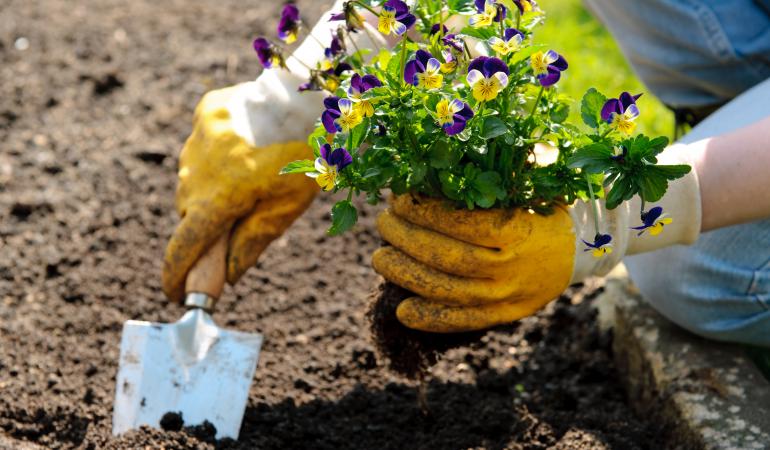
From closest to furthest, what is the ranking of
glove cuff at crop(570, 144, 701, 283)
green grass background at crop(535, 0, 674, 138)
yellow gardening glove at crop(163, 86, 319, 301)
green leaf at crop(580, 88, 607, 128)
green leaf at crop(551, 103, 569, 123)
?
1. green leaf at crop(580, 88, 607, 128)
2. green leaf at crop(551, 103, 569, 123)
3. glove cuff at crop(570, 144, 701, 283)
4. yellow gardening glove at crop(163, 86, 319, 301)
5. green grass background at crop(535, 0, 674, 138)

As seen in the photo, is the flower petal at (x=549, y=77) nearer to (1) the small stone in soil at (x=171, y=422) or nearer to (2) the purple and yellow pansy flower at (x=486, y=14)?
(2) the purple and yellow pansy flower at (x=486, y=14)

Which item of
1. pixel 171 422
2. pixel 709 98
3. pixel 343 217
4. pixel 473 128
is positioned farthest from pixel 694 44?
pixel 171 422

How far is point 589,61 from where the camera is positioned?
13.1 feet

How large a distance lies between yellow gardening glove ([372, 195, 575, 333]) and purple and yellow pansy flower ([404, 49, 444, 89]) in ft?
1.12

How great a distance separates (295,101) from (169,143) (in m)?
1.21

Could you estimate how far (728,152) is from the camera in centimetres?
204

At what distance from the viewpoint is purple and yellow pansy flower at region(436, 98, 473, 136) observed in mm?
1650

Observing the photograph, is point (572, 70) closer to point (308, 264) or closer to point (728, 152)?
point (308, 264)

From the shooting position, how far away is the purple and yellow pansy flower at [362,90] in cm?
167

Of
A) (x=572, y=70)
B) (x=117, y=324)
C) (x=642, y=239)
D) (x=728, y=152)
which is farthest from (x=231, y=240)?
(x=572, y=70)

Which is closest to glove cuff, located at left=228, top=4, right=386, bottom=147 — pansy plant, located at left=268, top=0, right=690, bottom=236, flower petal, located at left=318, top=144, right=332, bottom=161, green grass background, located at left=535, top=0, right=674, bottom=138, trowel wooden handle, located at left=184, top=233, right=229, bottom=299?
trowel wooden handle, located at left=184, top=233, right=229, bottom=299

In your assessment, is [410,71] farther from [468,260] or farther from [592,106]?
[468,260]

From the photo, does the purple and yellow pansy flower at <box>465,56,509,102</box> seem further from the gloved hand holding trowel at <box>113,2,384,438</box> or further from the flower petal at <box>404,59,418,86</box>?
the gloved hand holding trowel at <box>113,2,384,438</box>

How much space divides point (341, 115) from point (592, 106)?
0.46 metres
